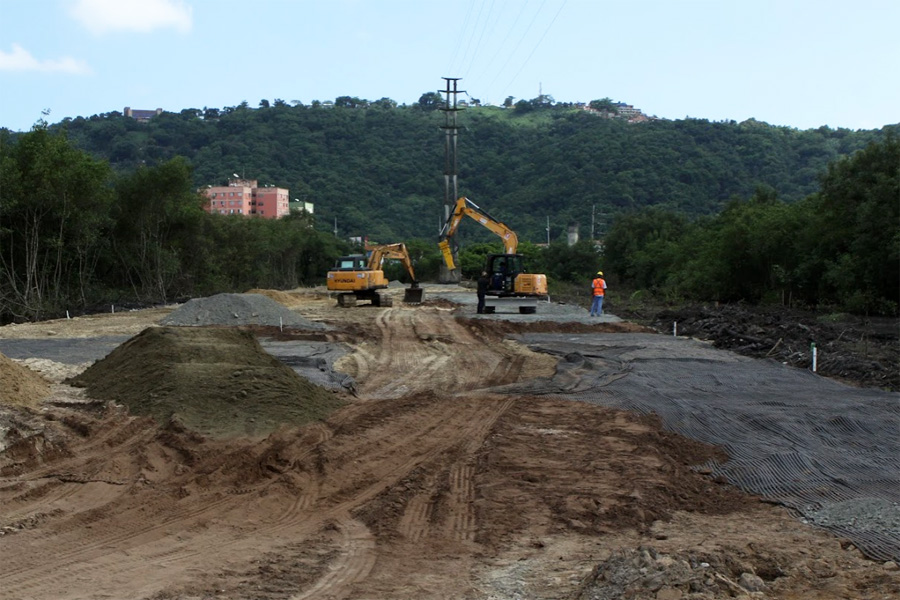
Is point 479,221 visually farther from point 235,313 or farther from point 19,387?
point 19,387

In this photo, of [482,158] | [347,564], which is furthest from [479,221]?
[482,158]

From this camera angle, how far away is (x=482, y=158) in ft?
388

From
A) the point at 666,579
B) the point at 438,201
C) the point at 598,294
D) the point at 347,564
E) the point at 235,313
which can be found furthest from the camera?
the point at 438,201

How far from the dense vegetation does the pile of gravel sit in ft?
27.9

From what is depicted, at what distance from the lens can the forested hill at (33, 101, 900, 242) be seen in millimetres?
93562

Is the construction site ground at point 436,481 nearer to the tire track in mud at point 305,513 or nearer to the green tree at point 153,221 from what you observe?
the tire track in mud at point 305,513

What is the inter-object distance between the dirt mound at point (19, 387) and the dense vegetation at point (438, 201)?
69.6 feet

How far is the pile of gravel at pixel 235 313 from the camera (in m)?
28.9

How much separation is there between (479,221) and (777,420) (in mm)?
25589

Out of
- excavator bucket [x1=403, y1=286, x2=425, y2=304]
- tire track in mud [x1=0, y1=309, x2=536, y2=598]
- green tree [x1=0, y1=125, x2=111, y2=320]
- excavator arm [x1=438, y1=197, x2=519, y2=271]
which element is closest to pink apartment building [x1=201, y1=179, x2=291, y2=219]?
excavator bucket [x1=403, y1=286, x2=425, y2=304]

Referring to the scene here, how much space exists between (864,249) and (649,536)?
26602 millimetres

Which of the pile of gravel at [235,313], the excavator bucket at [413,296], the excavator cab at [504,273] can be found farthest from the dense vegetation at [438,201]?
the excavator bucket at [413,296]

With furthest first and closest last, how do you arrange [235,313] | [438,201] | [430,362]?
1. [438,201]
2. [235,313]
3. [430,362]

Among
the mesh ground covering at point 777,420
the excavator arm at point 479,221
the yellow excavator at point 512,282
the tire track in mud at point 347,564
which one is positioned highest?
the excavator arm at point 479,221
